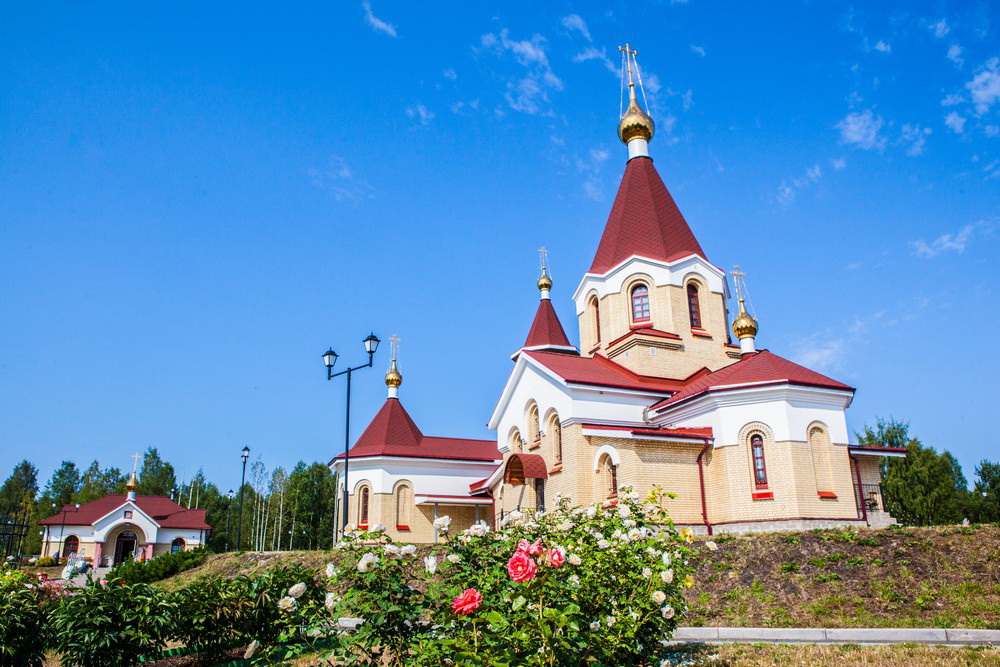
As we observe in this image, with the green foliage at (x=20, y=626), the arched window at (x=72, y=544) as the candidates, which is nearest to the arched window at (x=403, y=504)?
the green foliage at (x=20, y=626)

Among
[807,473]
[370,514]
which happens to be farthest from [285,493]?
[807,473]

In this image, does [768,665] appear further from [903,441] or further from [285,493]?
[285,493]

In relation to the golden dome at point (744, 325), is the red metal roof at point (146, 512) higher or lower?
lower

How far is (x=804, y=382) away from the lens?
16.8 m

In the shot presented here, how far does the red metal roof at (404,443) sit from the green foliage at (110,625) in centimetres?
1876

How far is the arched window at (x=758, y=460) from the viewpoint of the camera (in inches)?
656

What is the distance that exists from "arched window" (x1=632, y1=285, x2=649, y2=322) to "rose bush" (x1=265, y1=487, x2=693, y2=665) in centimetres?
1586

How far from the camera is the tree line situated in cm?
4047

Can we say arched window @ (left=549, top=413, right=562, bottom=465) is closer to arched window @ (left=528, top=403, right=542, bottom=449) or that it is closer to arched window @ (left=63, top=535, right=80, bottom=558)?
arched window @ (left=528, top=403, right=542, bottom=449)

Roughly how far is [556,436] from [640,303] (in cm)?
511

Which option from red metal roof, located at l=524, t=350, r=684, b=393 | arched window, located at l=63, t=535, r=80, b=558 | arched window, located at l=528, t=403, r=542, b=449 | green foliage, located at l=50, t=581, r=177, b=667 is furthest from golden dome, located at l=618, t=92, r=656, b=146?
arched window, located at l=63, t=535, r=80, b=558

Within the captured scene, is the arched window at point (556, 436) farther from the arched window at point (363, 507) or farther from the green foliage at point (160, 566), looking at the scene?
the green foliage at point (160, 566)

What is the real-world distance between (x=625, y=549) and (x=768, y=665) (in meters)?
2.35

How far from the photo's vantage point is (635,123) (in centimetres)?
2445
